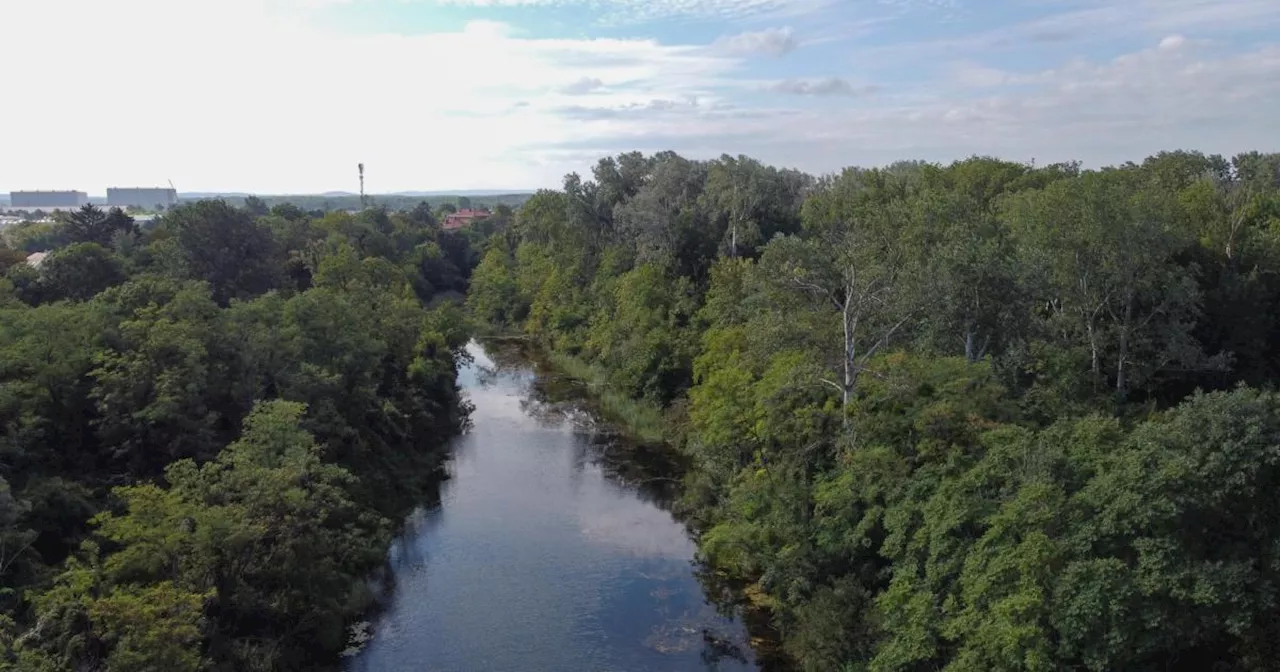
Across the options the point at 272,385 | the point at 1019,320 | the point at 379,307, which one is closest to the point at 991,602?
the point at 1019,320

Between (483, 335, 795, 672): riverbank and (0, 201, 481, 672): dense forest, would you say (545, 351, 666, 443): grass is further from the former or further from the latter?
(0, 201, 481, 672): dense forest

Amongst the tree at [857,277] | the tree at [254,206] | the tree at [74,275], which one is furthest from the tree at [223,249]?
the tree at [254,206]

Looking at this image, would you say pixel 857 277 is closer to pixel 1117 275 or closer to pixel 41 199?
pixel 1117 275

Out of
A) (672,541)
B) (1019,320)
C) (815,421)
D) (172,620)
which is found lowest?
(672,541)

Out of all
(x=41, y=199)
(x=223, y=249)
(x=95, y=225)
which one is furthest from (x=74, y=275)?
(x=41, y=199)

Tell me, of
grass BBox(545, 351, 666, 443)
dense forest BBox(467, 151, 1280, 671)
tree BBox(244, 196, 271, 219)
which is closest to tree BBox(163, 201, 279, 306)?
grass BBox(545, 351, 666, 443)

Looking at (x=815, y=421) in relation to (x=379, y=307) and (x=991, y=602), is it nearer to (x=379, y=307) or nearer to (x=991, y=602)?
(x=991, y=602)
